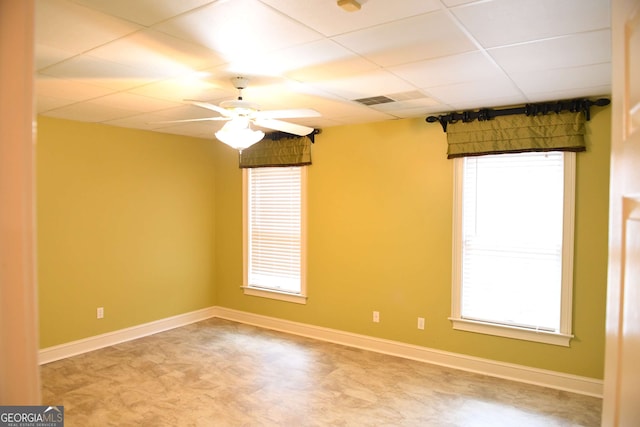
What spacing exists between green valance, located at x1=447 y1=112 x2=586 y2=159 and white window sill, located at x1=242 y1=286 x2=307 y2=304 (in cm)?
248

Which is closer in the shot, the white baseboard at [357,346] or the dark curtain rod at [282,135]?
the white baseboard at [357,346]

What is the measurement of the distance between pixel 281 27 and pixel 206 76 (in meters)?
0.98

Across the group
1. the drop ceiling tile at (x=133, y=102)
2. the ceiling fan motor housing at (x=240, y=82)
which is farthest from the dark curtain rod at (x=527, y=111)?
the drop ceiling tile at (x=133, y=102)

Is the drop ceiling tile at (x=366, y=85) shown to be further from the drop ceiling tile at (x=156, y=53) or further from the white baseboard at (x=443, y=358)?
the white baseboard at (x=443, y=358)

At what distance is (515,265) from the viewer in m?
3.68

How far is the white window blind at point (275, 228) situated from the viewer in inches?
200

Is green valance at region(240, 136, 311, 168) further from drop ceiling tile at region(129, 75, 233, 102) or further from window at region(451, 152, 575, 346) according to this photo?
window at region(451, 152, 575, 346)

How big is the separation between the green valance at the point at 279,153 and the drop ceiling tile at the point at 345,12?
2855mm

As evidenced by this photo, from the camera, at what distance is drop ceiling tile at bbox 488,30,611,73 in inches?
83.7

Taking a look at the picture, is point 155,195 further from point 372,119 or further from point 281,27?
point 281,27

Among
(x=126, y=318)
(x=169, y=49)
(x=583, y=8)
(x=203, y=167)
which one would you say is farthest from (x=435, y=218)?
(x=126, y=318)

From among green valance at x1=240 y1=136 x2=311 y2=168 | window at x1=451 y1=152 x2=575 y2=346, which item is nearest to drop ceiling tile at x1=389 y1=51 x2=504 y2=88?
window at x1=451 y1=152 x2=575 y2=346

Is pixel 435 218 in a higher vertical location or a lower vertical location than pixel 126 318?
higher

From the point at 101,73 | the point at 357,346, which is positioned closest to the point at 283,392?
the point at 357,346
